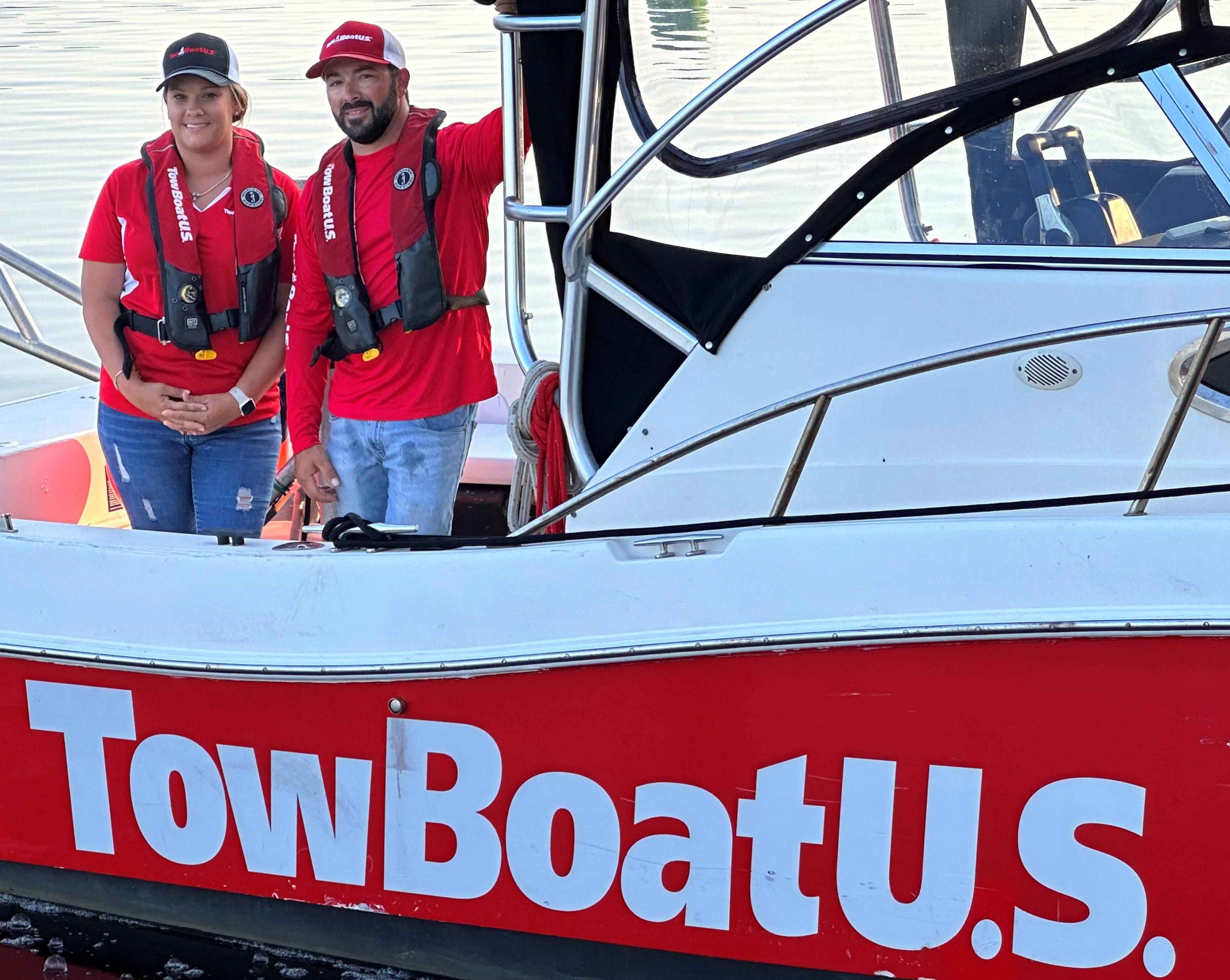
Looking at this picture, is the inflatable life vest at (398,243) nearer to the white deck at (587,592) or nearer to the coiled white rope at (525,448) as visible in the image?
the coiled white rope at (525,448)

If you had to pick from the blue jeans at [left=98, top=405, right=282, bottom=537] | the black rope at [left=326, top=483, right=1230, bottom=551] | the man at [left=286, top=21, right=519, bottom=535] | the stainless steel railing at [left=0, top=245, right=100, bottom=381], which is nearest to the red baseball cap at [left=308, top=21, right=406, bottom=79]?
the man at [left=286, top=21, right=519, bottom=535]

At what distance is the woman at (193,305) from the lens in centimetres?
282

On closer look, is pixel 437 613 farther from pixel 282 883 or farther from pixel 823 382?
pixel 823 382

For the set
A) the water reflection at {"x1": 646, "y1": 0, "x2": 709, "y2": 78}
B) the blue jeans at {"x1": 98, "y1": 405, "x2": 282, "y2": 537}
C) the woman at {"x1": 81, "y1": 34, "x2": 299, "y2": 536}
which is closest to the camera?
the water reflection at {"x1": 646, "y1": 0, "x2": 709, "y2": 78}

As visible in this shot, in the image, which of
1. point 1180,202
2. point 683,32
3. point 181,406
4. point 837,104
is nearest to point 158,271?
point 181,406

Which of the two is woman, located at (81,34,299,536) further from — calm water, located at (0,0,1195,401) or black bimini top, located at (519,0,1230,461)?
black bimini top, located at (519,0,1230,461)

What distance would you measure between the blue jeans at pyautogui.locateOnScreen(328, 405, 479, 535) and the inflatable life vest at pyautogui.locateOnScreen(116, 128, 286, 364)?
1.05 feet

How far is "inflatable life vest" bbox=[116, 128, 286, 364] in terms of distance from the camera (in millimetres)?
2822

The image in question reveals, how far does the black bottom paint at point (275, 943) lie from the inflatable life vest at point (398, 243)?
3.69ft

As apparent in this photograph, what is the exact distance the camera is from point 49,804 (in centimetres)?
235

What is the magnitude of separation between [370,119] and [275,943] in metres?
1.60

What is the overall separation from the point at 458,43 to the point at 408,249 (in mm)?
12215

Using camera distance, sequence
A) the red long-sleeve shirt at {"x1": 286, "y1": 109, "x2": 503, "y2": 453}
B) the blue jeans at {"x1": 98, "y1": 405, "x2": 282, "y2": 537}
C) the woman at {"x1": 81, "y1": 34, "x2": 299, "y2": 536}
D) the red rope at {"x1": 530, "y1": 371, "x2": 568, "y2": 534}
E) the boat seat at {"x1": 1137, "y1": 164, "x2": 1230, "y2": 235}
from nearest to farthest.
Result: the boat seat at {"x1": 1137, "y1": 164, "x2": 1230, "y2": 235} < the red rope at {"x1": 530, "y1": 371, "x2": 568, "y2": 534} < the red long-sleeve shirt at {"x1": 286, "y1": 109, "x2": 503, "y2": 453} < the woman at {"x1": 81, "y1": 34, "x2": 299, "y2": 536} < the blue jeans at {"x1": 98, "y1": 405, "x2": 282, "y2": 537}

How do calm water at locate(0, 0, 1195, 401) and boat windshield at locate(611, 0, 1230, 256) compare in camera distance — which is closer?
boat windshield at locate(611, 0, 1230, 256)
